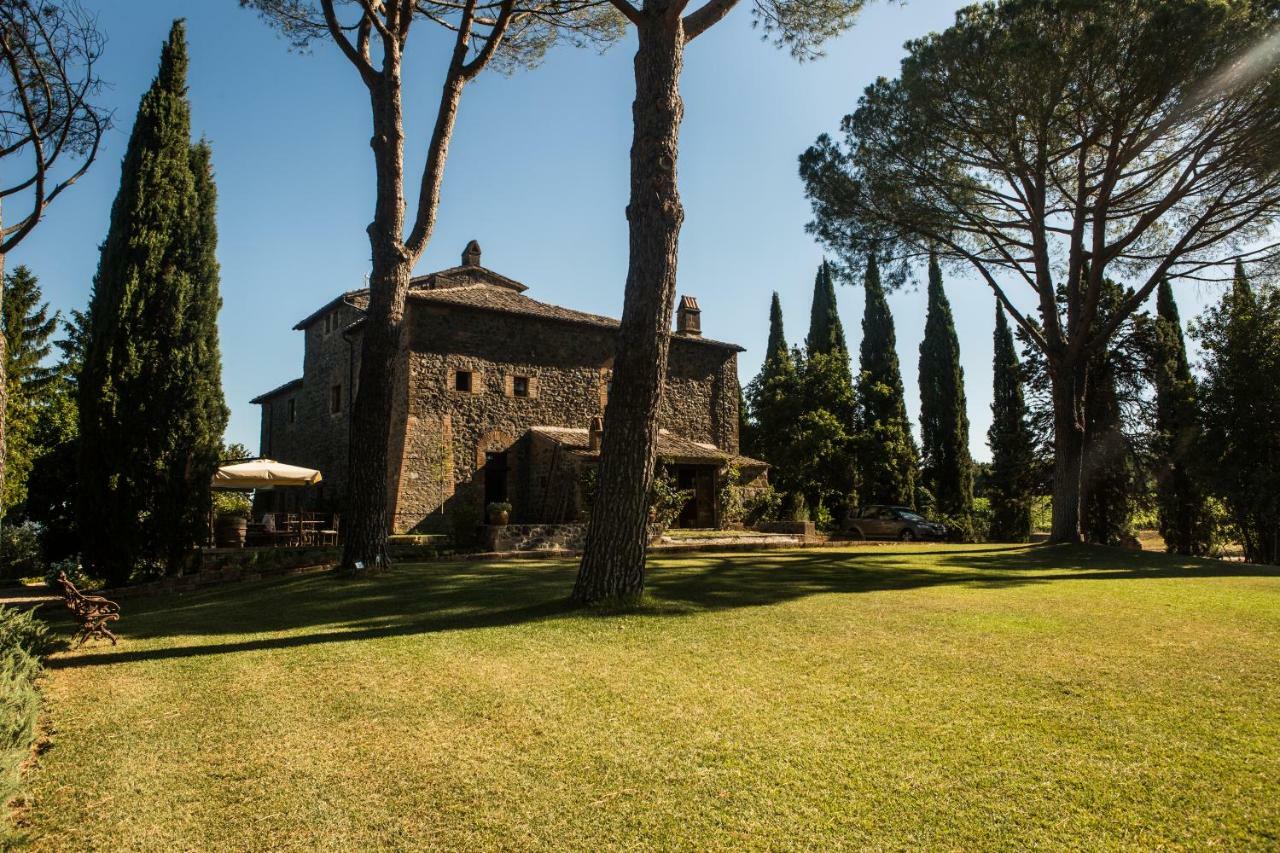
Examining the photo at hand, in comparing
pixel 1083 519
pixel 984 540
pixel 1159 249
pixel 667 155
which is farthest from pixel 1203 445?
pixel 667 155

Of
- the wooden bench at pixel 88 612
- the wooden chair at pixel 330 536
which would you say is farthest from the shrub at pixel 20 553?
the wooden bench at pixel 88 612

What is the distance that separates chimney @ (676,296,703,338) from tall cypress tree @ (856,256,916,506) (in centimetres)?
751

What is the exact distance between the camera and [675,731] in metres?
3.78

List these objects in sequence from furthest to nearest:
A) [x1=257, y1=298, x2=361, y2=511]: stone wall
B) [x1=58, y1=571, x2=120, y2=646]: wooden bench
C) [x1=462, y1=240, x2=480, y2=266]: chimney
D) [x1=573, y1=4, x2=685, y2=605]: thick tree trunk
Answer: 1. [x1=462, y1=240, x2=480, y2=266]: chimney
2. [x1=257, y1=298, x2=361, y2=511]: stone wall
3. [x1=573, y1=4, x2=685, y2=605]: thick tree trunk
4. [x1=58, y1=571, x2=120, y2=646]: wooden bench

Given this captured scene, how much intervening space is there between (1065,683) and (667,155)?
6.04 m

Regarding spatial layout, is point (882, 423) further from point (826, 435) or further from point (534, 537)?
point (534, 537)

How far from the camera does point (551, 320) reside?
21.3 m

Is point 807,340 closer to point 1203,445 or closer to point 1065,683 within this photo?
point 1203,445

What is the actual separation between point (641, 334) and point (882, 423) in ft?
83.3

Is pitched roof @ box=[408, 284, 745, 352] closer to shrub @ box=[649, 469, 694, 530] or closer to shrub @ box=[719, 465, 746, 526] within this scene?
shrub @ box=[719, 465, 746, 526]

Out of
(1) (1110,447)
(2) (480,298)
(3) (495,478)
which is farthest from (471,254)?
(1) (1110,447)

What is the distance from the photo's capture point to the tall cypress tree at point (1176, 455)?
17.8m

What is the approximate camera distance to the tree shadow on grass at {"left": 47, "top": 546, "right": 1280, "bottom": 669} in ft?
21.1

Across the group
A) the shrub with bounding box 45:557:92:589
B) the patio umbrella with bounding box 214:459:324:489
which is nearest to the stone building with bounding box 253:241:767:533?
the patio umbrella with bounding box 214:459:324:489
